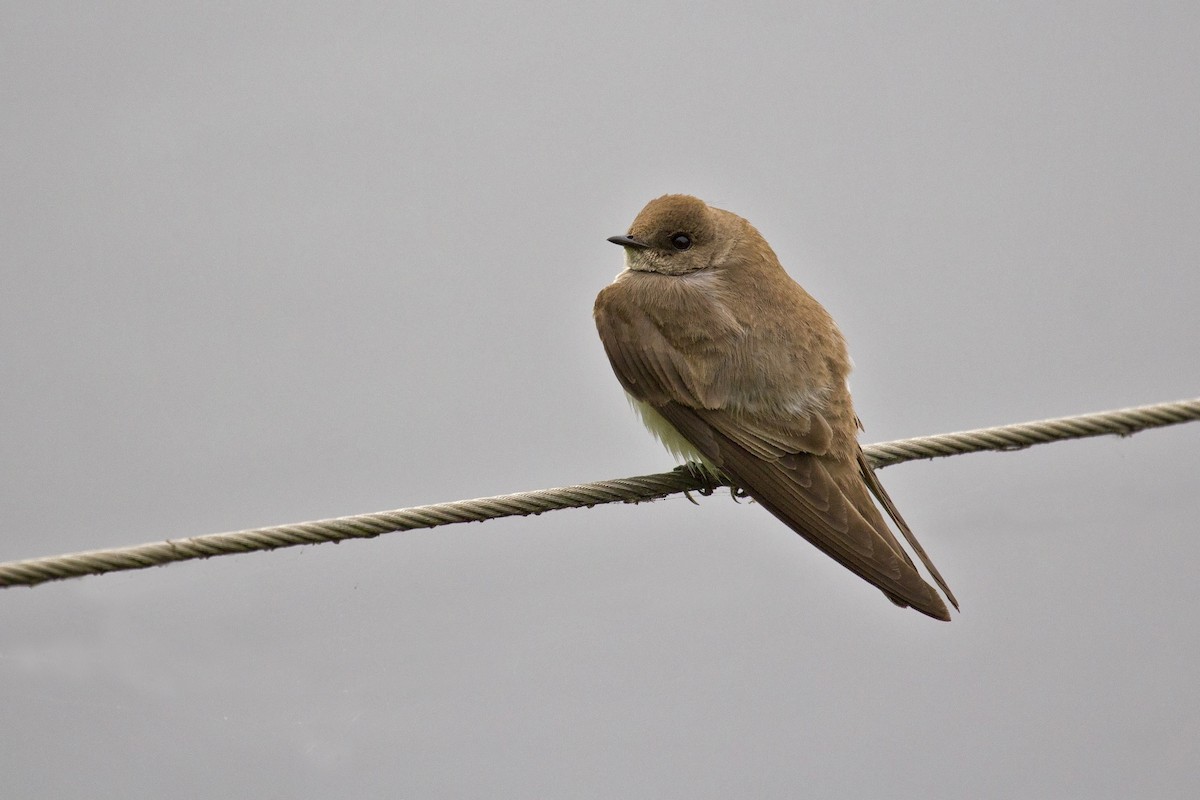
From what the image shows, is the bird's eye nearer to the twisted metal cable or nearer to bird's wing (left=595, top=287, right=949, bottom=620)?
bird's wing (left=595, top=287, right=949, bottom=620)

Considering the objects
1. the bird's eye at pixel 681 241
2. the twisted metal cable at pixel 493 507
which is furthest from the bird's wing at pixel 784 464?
the bird's eye at pixel 681 241

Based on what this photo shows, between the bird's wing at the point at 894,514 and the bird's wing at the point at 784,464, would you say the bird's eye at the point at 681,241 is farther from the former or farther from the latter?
the bird's wing at the point at 894,514

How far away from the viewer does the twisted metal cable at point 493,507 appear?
328cm

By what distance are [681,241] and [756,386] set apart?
2.80ft

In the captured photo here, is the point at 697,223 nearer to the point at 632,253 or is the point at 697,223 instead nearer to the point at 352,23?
the point at 632,253

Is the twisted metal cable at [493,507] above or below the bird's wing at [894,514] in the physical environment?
above

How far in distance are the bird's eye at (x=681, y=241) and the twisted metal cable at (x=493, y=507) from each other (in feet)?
3.73

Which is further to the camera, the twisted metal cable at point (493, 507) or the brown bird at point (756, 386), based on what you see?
the brown bird at point (756, 386)

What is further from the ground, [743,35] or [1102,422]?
[743,35]

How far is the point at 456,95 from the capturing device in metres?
44.9

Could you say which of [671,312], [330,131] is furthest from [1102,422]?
[330,131]

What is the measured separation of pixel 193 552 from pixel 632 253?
2459 millimetres

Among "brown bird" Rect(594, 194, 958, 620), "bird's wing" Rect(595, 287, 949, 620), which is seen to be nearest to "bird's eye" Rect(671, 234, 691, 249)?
"brown bird" Rect(594, 194, 958, 620)

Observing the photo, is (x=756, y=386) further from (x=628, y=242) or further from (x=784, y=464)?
(x=628, y=242)
